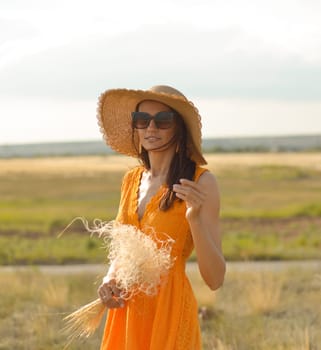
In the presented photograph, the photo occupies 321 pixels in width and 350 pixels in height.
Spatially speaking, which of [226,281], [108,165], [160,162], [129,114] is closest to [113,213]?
[226,281]

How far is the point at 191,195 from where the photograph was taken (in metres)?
3.94

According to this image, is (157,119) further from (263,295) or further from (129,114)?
(263,295)

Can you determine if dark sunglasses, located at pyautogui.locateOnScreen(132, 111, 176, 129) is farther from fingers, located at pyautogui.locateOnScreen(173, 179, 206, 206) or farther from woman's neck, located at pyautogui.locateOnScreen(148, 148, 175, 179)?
fingers, located at pyautogui.locateOnScreen(173, 179, 206, 206)

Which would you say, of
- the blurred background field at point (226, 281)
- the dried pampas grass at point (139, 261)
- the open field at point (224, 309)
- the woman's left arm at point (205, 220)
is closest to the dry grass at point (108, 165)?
the blurred background field at point (226, 281)

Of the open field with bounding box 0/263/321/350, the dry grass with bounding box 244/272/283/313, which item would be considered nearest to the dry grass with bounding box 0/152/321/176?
the open field with bounding box 0/263/321/350

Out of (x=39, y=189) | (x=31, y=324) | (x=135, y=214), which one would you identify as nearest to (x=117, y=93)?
(x=135, y=214)

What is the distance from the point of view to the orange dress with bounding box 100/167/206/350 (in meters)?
4.12

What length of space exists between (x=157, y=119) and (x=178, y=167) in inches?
8.8

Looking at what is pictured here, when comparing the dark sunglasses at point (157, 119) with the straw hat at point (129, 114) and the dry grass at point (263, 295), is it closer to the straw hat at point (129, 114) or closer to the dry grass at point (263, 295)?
the straw hat at point (129, 114)

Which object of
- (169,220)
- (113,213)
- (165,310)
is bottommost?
(113,213)

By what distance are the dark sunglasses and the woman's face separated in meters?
0.02

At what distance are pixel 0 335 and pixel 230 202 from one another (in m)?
28.3

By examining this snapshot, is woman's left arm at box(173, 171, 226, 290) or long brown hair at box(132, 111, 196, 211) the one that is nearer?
woman's left arm at box(173, 171, 226, 290)

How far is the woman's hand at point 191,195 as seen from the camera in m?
3.94
